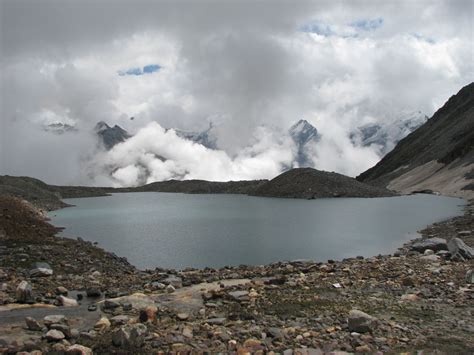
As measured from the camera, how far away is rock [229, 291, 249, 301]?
15148mm

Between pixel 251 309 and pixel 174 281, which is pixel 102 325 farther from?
pixel 174 281

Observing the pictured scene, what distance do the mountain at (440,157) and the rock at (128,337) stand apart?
90.3 meters

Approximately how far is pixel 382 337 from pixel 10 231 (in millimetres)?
30226

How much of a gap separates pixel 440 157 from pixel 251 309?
13680cm

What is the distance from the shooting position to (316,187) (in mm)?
125750

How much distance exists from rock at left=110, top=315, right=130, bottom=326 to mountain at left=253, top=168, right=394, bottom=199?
351ft

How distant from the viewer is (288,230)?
47031mm

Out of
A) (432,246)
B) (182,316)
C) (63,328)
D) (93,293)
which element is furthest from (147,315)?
(432,246)

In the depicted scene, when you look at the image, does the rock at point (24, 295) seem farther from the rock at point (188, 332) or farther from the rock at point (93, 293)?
the rock at point (188, 332)

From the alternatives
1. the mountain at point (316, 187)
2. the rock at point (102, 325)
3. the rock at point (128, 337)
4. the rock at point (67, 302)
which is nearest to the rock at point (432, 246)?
the rock at point (67, 302)

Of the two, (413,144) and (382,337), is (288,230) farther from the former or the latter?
(413,144)

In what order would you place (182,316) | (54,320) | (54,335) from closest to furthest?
(54,335) < (54,320) < (182,316)

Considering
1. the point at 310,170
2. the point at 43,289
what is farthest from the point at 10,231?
the point at 310,170

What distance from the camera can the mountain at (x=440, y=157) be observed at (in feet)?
362
